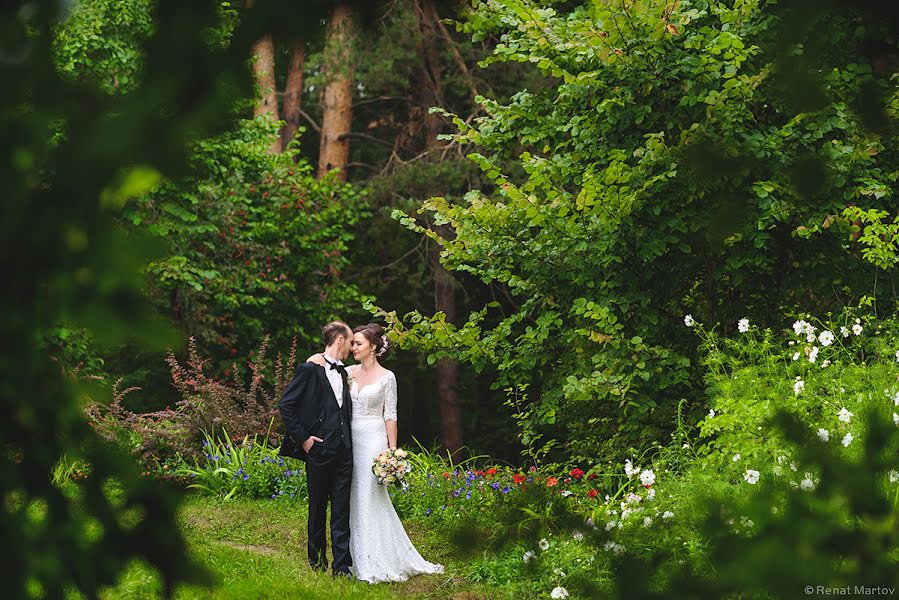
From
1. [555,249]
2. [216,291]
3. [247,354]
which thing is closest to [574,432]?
[555,249]

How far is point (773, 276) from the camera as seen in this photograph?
798cm

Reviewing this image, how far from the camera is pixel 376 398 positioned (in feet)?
24.1

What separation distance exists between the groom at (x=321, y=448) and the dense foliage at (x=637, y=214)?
3.38 ft

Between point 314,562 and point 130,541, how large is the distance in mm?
6140

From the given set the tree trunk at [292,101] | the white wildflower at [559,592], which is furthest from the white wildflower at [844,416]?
the tree trunk at [292,101]

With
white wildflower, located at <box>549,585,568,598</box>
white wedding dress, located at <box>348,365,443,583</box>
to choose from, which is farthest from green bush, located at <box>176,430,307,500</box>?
white wildflower, located at <box>549,585,568,598</box>

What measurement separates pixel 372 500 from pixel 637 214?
113 inches

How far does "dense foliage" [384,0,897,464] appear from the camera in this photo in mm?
6961

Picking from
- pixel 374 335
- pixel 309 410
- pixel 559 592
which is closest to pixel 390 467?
pixel 309 410

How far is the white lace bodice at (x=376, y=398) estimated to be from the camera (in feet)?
24.0

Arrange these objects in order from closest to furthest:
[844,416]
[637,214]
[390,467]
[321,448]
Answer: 1. [844,416]
2. [321,448]
3. [390,467]
4. [637,214]

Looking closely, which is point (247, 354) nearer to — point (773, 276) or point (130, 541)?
point (773, 276)

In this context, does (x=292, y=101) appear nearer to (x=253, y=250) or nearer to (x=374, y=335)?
(x=253, y=250)

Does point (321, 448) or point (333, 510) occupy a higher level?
point (321, 448)
